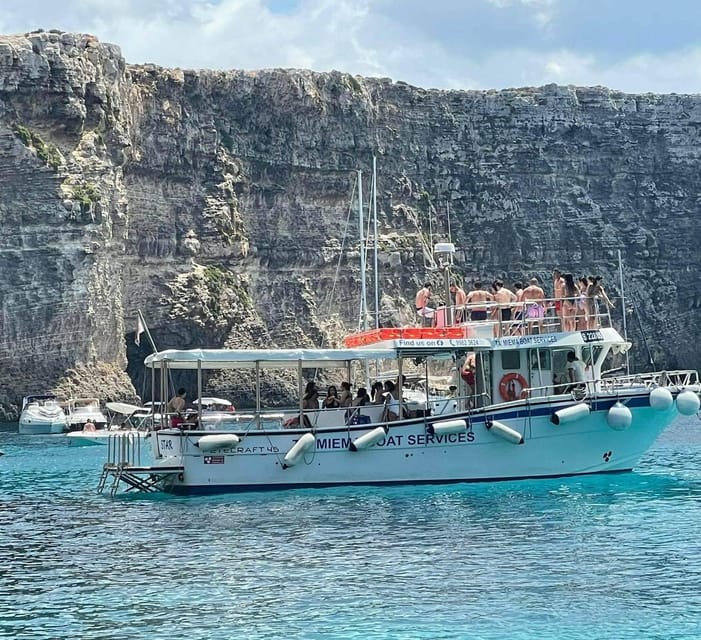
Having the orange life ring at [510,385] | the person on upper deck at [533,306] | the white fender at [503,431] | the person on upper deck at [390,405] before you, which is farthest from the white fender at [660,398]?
the person on upper deck at [390,405]

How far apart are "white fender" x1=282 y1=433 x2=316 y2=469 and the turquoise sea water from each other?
2.64 feet

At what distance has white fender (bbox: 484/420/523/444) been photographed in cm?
3023

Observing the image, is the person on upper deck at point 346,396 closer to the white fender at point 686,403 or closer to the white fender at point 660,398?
Answer: the white fender at point 660,398

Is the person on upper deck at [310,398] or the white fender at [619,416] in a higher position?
the person on upper deck at [310,398]

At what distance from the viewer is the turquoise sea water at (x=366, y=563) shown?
58.5 feet

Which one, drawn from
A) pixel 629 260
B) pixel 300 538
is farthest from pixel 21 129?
pixel 300 538

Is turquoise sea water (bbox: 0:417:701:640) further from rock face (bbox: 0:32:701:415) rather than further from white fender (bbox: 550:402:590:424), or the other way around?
rock face (bbox: 0:32:701:415)

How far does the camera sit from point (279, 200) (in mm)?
94562

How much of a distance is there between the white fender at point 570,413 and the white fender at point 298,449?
5.46 metres

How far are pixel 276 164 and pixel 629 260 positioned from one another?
93.6ft

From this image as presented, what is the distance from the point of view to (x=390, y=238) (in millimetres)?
98000

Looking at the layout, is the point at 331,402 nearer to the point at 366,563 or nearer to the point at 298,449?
the point at 298,449

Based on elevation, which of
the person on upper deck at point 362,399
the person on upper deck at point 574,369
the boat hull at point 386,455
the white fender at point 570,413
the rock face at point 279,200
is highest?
the rock face at point 279,200

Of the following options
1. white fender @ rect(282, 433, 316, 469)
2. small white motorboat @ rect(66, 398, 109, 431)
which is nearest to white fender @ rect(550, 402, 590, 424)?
white fender @ rect(282, 433, 316, 469)
